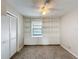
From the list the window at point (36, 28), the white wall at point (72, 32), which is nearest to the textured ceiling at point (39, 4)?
the white wall at point (72, 32)

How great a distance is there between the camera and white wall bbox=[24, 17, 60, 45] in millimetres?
8234

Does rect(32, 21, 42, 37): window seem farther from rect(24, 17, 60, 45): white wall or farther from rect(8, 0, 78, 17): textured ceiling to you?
A: rect(8, 0, 78, 17): textured ceiling

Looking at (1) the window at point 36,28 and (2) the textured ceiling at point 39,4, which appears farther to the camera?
(1) the window at point 36,28

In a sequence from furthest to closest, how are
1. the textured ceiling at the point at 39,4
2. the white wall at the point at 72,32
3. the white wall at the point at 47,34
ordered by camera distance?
the white wall at the point at 47,34, the white wall at the point at 72,32, the textured ceiling at the point at 39,4

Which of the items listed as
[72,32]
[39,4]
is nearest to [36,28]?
Result: [72,32]

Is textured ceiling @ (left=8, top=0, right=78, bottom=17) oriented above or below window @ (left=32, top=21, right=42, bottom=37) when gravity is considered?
above

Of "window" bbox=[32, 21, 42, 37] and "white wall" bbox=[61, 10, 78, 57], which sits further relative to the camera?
"window" bbox=[32, 21, 42, 37]

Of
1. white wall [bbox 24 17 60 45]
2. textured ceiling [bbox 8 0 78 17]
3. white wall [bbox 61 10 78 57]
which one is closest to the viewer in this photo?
textured ceiling [bbox 8 0 78 17]

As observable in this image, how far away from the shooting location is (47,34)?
834cm

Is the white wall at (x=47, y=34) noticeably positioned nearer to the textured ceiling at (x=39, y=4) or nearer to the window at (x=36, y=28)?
the window at (x=36, y=28)

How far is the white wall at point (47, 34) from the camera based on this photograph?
823 centimetres

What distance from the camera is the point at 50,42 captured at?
27.3 ft

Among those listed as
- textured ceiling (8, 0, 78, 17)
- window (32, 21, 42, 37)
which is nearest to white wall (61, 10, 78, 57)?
textured ceiling (8, 0, 78, 17)

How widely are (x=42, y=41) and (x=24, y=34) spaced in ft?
5.30
